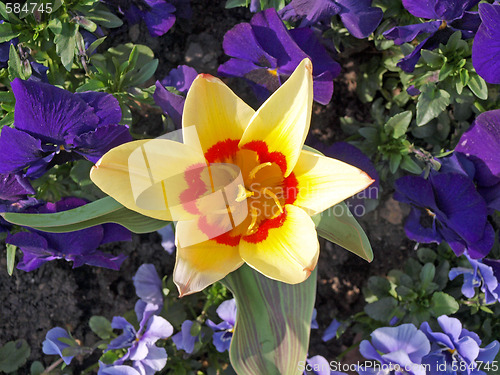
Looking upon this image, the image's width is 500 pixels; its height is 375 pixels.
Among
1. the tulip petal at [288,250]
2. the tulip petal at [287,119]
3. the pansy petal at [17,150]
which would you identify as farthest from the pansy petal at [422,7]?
the pansy petal at [17,150]

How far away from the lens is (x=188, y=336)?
1604 mm

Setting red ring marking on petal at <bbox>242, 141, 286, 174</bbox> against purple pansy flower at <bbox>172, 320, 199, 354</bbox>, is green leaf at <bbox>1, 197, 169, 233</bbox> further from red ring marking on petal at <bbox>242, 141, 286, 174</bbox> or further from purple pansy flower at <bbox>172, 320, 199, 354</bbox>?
purple pansy flower at <bbox>172, 320, 199, 354</bbox>

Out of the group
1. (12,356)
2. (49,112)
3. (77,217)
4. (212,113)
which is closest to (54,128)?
(49,112)

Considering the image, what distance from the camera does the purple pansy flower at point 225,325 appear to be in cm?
158

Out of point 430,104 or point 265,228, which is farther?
point 430,104

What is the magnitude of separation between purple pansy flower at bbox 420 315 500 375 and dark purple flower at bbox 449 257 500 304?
0.11 meters

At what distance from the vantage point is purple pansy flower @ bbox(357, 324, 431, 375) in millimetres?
1454

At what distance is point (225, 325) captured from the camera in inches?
63.5

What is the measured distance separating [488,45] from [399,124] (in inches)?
13.6

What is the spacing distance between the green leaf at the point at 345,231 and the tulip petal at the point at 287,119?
0.60 ft

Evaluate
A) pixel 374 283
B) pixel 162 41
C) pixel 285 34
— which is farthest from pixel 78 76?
pixel 374 283

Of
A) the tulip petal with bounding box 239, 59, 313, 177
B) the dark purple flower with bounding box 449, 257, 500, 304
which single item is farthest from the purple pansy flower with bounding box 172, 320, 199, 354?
the dark purple flower with bounding box 449, 257, 500, 304

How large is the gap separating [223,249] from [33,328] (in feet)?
3.69

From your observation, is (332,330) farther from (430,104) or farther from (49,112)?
(49,112)
